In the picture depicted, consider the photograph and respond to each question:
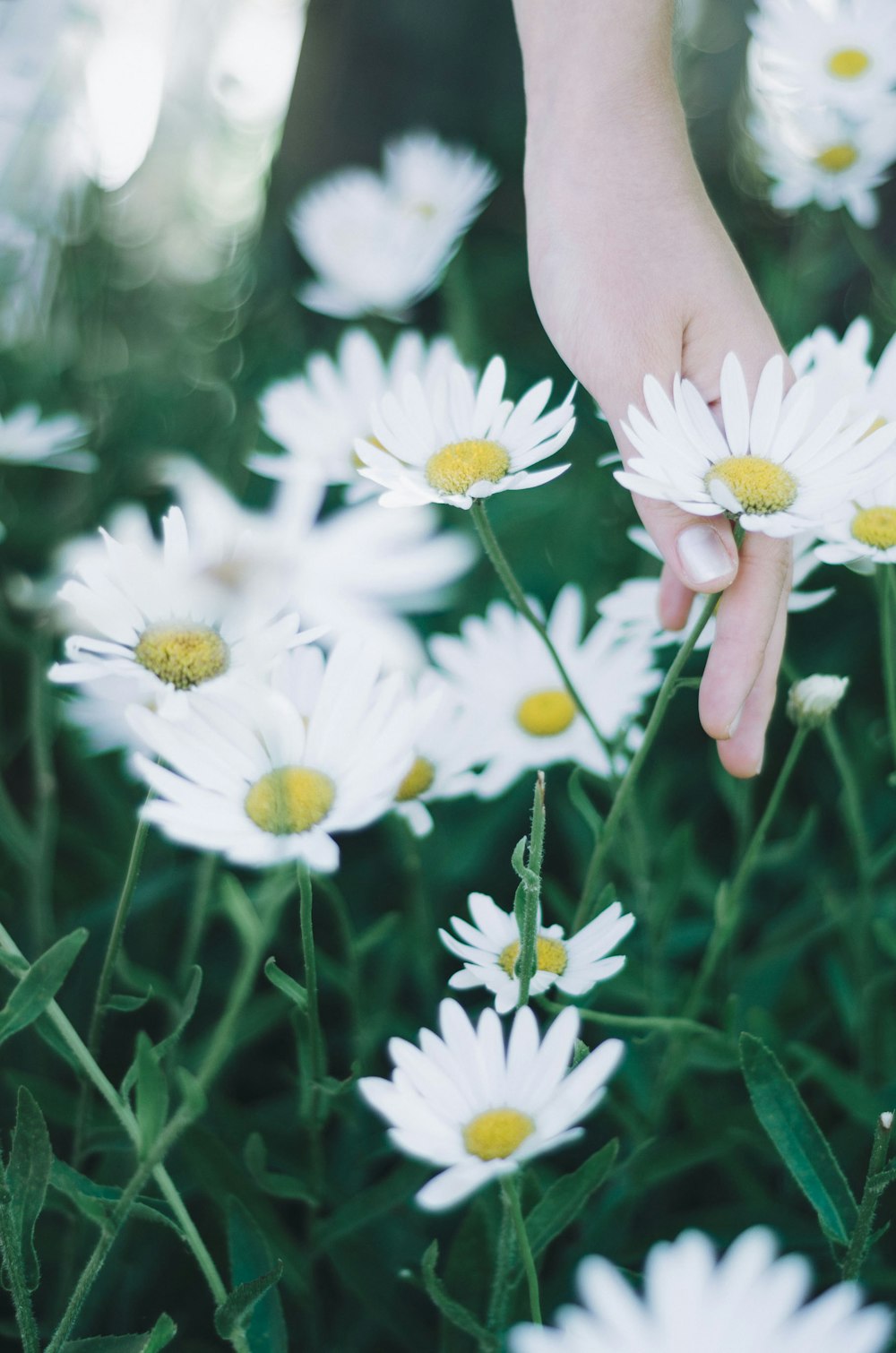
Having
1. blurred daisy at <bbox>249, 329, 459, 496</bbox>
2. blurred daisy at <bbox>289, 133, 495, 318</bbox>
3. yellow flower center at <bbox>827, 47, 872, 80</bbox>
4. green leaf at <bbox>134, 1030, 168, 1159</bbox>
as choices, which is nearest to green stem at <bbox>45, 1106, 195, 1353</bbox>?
green leaf at <bbox>134, 1030, 168, 1159</bbox>

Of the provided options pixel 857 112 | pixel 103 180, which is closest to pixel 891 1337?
pixel 857 112

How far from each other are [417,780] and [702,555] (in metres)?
0.19

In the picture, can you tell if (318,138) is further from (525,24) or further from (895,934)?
(895,934)

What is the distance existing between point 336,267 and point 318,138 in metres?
0.42

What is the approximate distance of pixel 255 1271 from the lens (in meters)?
0.50

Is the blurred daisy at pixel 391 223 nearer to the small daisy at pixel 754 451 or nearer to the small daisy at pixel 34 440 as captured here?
the small daisy at pixel 34 440

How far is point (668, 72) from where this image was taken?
0.60 m

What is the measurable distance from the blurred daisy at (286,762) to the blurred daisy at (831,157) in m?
0.75

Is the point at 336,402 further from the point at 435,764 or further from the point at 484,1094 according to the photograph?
the point at 484,1094

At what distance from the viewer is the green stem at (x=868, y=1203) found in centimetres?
39

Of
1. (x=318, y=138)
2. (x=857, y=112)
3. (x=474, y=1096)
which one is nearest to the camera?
(x=474, y=1096)

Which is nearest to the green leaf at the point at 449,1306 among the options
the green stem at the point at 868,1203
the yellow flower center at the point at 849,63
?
the green stem at the point at 868,1203

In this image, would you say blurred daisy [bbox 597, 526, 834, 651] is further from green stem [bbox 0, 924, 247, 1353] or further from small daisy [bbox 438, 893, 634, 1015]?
green stem [bbox 0, 924, 247, 1353]

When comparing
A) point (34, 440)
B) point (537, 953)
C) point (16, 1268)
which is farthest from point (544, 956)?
point (34, 440)
